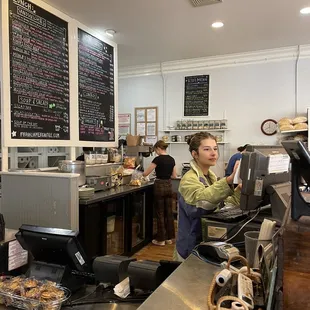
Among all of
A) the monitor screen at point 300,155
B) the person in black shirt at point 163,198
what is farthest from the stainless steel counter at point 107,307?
the person in black shirt at point 163,198

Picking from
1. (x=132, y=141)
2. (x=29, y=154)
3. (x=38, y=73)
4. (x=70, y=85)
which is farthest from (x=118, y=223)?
(x=38, y=73)

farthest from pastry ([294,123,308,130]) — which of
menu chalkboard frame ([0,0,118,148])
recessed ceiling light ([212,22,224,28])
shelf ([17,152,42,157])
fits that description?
shelf ([17,152,42,157])

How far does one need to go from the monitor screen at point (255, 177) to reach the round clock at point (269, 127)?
3.88 m

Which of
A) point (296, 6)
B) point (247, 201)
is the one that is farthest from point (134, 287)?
point (296, 6)

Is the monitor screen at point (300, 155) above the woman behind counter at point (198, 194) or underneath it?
above

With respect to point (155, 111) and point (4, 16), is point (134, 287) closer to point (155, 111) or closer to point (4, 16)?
point (4, 16)

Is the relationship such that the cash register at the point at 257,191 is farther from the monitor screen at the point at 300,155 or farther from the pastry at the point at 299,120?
the pastry at the point at 299,120

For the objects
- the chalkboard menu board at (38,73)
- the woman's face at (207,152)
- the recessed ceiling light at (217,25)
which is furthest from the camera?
the recessed ceiling light at (217,25)

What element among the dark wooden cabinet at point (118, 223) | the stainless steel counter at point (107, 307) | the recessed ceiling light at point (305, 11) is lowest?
the dark wooden cabinet at point (118, 223)

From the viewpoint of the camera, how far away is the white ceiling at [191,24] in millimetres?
3492

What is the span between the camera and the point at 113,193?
3592 millimetres

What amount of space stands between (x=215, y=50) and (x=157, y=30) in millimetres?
1311

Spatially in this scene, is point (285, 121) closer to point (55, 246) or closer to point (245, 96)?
point (245, 96)

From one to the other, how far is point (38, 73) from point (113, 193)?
60.3 inches
